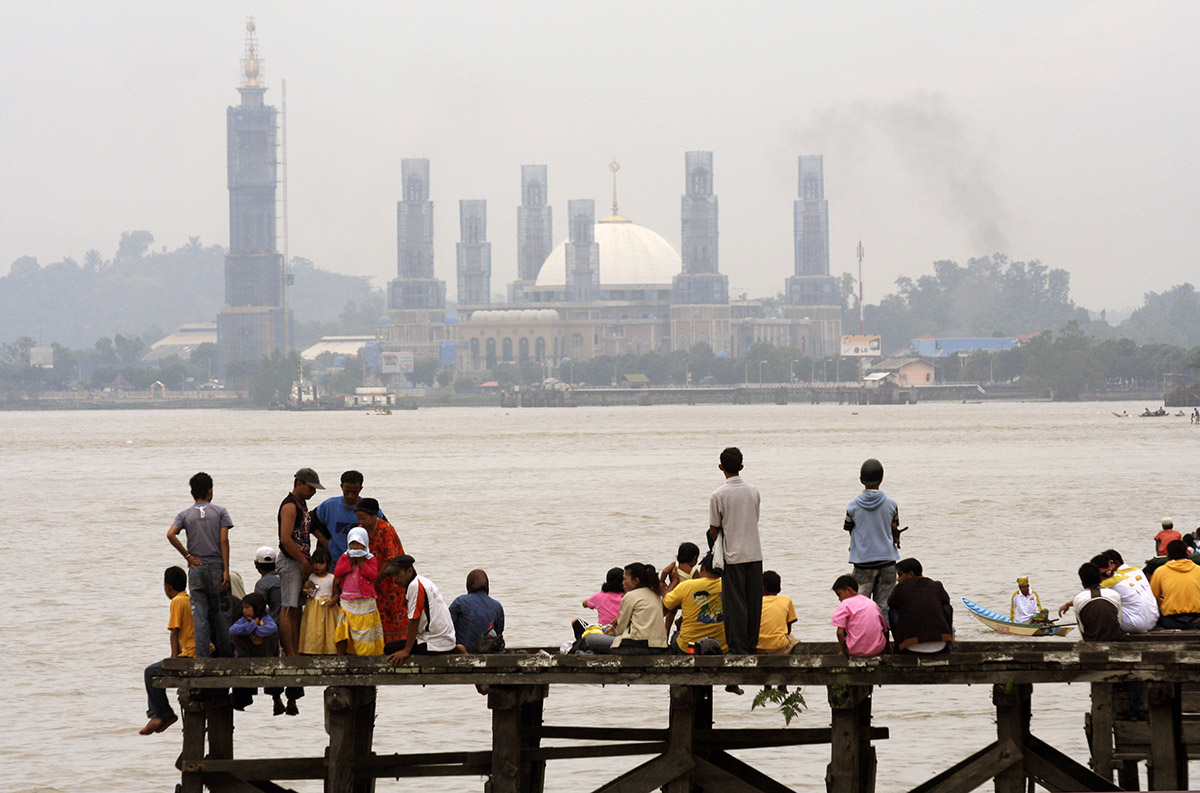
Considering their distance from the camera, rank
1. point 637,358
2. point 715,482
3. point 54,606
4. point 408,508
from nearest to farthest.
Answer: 1. point 54,606
2. point 408,508
3. point 715,482
4. point 637,358

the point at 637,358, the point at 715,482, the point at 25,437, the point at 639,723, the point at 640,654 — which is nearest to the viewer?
the point at 640,654

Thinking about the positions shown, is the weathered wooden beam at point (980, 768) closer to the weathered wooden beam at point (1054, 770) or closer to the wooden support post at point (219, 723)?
the weathered wooden beam at point (1054, 770)

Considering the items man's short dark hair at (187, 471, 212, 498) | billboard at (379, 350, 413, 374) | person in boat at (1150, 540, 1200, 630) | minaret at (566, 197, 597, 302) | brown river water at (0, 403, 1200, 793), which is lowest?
brown river water at (0, 403, 1200, 793)

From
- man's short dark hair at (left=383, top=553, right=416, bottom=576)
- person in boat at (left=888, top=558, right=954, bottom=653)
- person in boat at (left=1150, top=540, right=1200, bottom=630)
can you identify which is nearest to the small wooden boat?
person in boat at (left=1150, top=540, right=1200, bottom=630)

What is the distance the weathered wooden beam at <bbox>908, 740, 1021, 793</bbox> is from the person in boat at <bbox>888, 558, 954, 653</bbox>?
2.42ft

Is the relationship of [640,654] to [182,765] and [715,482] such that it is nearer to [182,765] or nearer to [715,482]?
[182,765]

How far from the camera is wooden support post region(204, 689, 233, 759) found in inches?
426

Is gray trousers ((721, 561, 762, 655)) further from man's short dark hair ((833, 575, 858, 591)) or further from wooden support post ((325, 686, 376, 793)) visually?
wooden support post ((325, 686, 376, 793))

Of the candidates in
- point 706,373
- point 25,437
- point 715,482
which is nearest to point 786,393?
point 706,373

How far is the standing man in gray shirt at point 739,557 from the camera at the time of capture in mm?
10273

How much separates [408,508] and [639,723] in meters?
25.9

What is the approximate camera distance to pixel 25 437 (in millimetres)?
99125

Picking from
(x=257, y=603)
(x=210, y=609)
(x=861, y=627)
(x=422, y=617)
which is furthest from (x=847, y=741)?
(x=210, y=609)

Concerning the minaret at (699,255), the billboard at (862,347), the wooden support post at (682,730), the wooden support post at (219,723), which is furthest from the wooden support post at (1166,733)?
the minaret at (699,255)
